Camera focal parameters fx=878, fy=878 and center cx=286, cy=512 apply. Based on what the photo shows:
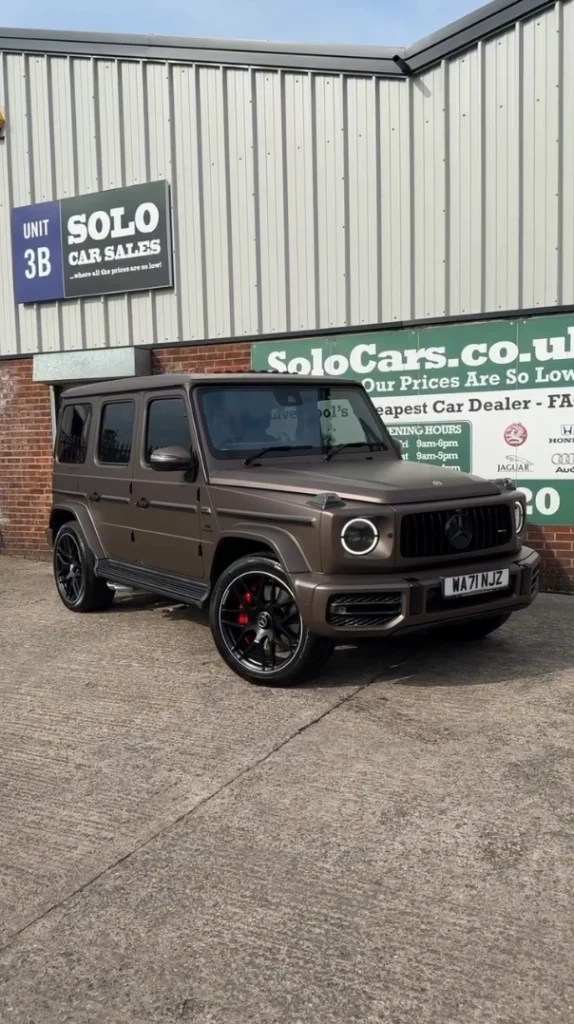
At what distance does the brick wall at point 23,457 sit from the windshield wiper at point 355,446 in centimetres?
586

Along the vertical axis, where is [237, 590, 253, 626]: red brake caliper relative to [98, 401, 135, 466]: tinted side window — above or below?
below

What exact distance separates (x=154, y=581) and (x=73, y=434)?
75.8 inches

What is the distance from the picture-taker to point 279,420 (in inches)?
227

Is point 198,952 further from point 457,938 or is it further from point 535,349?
point 535,349

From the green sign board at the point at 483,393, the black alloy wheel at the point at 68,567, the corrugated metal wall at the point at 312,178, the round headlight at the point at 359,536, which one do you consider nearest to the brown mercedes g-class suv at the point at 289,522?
the round headlight at the point at 359,536

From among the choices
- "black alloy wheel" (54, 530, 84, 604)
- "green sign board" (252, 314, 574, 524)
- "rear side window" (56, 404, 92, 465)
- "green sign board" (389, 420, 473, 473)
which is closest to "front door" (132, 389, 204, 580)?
"rear side window" (56, 404, 92, 465)

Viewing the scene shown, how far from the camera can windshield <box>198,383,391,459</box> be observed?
5629 millimetres

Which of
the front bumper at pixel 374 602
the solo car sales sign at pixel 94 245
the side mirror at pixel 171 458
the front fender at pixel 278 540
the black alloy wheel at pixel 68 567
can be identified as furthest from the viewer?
the solo car sales sign at pixel 94 245

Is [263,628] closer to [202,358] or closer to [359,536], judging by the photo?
[359,536]

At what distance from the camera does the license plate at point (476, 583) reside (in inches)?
189

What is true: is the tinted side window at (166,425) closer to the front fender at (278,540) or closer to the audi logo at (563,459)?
the front fender at (278,540)

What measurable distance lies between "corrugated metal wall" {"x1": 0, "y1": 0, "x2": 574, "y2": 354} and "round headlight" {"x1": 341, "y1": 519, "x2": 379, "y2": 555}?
4095 millimetres

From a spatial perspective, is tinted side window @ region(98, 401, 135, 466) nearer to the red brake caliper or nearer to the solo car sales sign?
the red brake caliper

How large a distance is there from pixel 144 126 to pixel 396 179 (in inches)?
125
